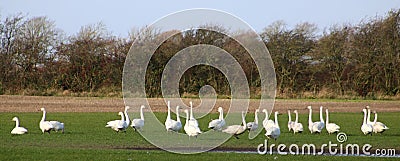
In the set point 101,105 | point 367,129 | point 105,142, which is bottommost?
point 105,142

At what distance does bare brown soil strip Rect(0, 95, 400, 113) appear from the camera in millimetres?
34875

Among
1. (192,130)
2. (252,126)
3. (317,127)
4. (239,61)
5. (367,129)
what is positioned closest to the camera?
(192,130)

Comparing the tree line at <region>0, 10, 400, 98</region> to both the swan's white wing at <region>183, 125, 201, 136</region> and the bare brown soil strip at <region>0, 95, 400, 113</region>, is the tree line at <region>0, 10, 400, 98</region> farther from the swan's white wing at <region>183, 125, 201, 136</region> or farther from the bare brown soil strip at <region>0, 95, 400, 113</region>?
the swan's white wing at <region>183, 125, 201, 136</region>

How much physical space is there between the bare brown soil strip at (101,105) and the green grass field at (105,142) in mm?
6571

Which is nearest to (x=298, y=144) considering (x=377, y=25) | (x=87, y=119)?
(x=87, y=119)

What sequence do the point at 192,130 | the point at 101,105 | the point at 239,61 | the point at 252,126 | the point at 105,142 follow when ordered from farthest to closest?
the point at 239,61
the point at 101,105
the point at 252,126
the point at 192,130
the point at 105,142

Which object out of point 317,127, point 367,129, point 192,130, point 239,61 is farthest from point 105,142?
point 239,61

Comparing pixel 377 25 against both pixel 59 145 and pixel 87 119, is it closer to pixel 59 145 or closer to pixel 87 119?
pixel 87 119

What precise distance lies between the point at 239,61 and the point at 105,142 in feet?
95.4

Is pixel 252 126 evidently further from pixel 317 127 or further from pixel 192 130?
pixel 192 130

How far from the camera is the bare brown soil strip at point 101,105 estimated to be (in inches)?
1373

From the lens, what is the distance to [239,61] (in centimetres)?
4666

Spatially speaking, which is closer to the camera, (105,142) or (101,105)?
(105,142)

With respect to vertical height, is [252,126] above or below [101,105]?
below
